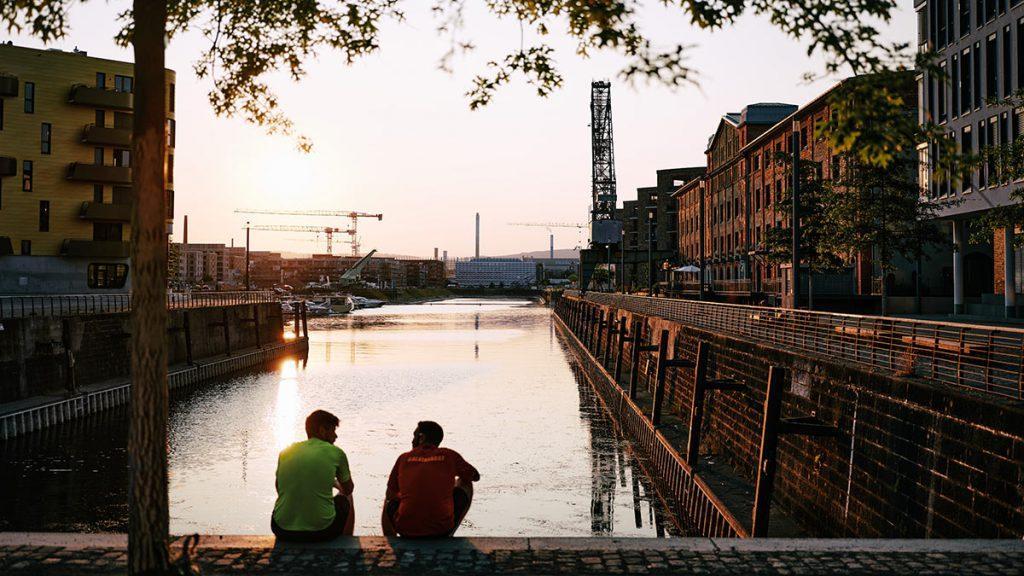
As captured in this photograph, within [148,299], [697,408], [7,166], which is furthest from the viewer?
[7,166]

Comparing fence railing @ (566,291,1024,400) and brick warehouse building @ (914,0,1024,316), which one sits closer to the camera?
fence railing @ (566,291,1024,400)

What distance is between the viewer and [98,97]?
59812 millimetres

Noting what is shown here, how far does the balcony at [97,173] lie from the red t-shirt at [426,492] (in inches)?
2209

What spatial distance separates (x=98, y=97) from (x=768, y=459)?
58.6 meters

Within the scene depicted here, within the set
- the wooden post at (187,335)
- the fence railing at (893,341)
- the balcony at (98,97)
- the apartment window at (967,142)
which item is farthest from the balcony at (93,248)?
the apartment window at (967,142)

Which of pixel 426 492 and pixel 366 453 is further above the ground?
pixel 426 492

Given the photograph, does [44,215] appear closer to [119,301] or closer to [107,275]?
[107,275]

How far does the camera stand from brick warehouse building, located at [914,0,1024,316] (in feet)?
118

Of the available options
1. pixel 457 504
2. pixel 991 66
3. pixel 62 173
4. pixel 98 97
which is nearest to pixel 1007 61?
pixel 991 66

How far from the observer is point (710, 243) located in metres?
96.9

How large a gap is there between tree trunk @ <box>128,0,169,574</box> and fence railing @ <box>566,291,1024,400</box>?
Result: 9759 millimetres

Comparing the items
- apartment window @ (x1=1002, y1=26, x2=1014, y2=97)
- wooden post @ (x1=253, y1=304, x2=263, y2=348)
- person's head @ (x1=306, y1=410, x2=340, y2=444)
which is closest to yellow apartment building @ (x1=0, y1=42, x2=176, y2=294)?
wooden post @ (x1=253, y1=304, x2=263, y2=348)

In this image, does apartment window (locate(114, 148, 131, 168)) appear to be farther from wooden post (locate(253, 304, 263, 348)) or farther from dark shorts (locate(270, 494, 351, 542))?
dark shorts (locate(270, 494, 351, 542))

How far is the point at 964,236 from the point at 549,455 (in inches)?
1050
